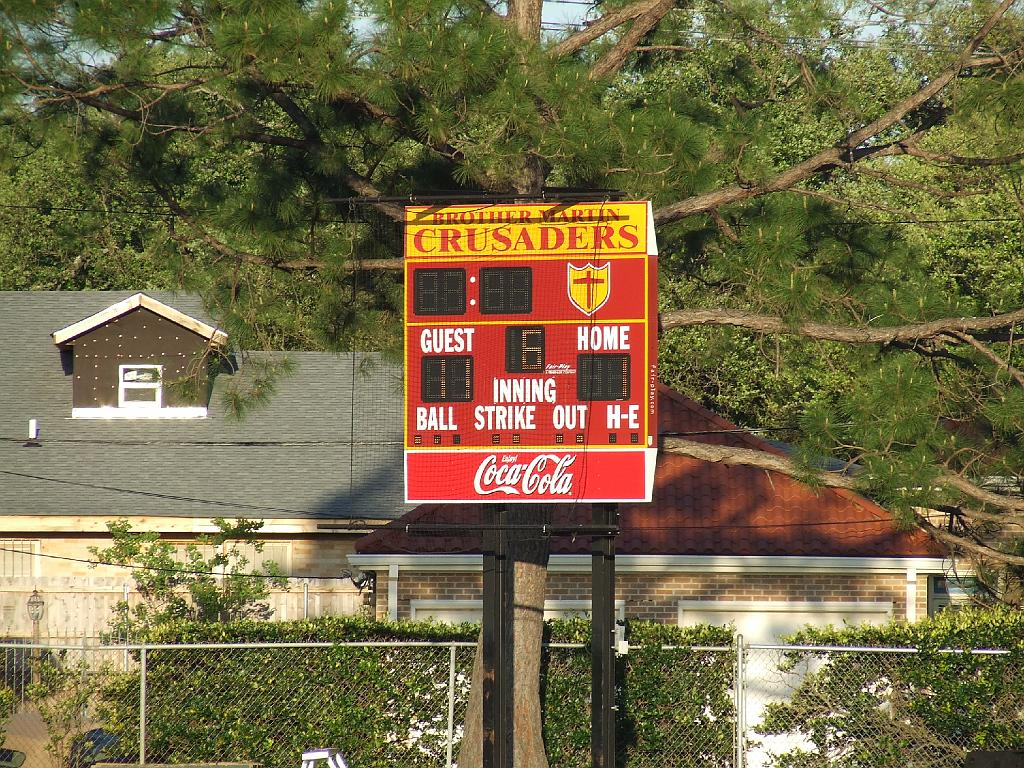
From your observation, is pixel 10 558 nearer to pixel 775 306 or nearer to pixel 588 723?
pixel 588 723

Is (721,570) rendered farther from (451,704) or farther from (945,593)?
(945,593)

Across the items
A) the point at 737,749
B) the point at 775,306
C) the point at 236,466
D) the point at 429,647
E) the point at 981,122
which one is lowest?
the point at 737,749

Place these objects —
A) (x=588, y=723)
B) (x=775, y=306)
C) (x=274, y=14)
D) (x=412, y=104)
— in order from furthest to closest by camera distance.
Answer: (x=588, y=723), (x=775, y=306), (x=412, y=104), (x=274, y=14)

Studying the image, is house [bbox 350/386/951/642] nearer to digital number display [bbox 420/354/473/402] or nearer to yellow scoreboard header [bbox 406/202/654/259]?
digital number display [bbox 420/354/473/402]

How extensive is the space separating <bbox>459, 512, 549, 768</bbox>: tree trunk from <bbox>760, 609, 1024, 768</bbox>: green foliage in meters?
2.33

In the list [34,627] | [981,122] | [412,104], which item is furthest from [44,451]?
[981,122]

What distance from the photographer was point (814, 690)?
42.8ft

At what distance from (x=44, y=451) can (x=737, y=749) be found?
15.8 meters

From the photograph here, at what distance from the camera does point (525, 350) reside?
1039 cm

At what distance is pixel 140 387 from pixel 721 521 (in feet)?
41.6

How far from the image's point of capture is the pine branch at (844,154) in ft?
38.5

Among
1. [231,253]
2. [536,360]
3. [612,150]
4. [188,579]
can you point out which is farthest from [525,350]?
[188,579]

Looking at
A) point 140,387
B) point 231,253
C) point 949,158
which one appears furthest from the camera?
point 140,387

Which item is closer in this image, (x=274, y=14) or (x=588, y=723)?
(x=274, y=14)
